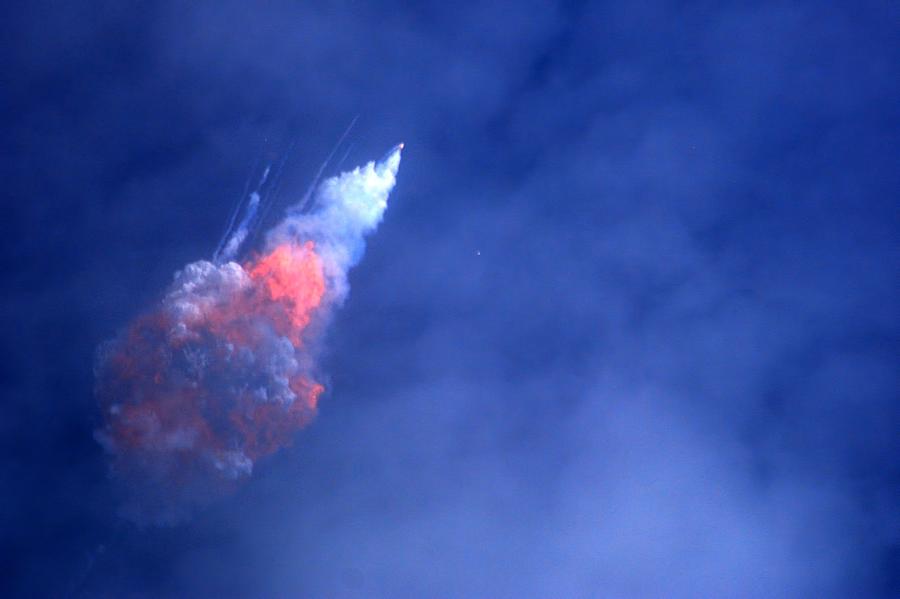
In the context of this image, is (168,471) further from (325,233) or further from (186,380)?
(325,233)

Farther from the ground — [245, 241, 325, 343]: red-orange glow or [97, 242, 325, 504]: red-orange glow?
[245, 241, 325, 343]: red-orange glow

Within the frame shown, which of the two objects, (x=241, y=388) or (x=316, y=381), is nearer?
(x=241, y=388)

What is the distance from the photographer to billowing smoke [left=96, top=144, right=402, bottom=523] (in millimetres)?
38938

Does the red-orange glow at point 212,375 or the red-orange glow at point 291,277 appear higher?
the red-orange glow at point 291,277

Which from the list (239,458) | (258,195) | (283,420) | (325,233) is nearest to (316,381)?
(283,420)

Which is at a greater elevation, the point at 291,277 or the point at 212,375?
the point at 291,277

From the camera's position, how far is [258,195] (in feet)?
135

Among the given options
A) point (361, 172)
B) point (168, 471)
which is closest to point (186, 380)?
point (168, 471)

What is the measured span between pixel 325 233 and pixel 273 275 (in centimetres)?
374

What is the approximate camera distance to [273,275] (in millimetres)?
39844

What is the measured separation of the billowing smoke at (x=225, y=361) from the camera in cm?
3894

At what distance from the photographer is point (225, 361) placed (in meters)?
38.7

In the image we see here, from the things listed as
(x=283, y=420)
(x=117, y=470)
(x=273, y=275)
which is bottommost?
(x=117, y=470)

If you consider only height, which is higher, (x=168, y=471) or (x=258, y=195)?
(x=258, y=195)
